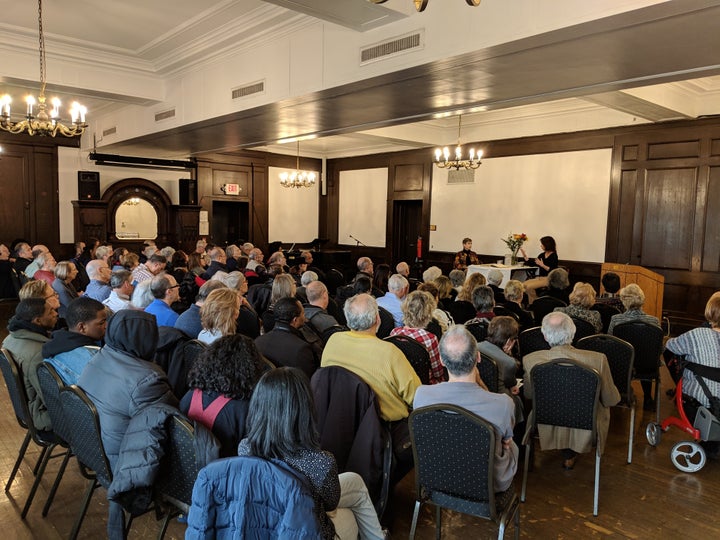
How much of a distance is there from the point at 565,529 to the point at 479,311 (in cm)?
188

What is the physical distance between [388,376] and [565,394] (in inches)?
44.5

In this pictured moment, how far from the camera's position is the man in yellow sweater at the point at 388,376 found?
2.80m

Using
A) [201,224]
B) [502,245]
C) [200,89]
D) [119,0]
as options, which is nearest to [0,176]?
[201,224]

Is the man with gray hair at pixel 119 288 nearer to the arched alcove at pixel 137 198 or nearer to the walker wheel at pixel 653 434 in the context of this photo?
the walker wheel at pixel 653 434

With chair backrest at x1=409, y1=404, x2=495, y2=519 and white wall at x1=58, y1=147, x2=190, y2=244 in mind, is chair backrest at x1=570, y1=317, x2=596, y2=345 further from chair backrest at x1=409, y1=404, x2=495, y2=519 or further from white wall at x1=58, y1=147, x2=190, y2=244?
white wall at x1=58, y1=147, x2=190, y2=244

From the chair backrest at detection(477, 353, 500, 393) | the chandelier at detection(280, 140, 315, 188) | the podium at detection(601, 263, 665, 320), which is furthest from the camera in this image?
the chandelier at detection(280, 140, 315, 188)

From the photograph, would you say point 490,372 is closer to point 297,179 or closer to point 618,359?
point 618,359

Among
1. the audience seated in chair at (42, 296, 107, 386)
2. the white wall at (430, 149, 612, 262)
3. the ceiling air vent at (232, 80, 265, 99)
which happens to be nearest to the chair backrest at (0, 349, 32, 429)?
the audience seated in chair at (42, 296, 107, 386)

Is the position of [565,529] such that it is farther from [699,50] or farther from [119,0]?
[119,0]

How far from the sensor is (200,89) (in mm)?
7332

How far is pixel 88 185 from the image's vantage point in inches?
462

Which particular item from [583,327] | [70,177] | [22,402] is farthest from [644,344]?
[70,177]

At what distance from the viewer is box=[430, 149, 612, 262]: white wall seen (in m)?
9.65

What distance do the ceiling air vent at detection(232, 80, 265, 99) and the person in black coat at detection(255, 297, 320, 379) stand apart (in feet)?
12.9
